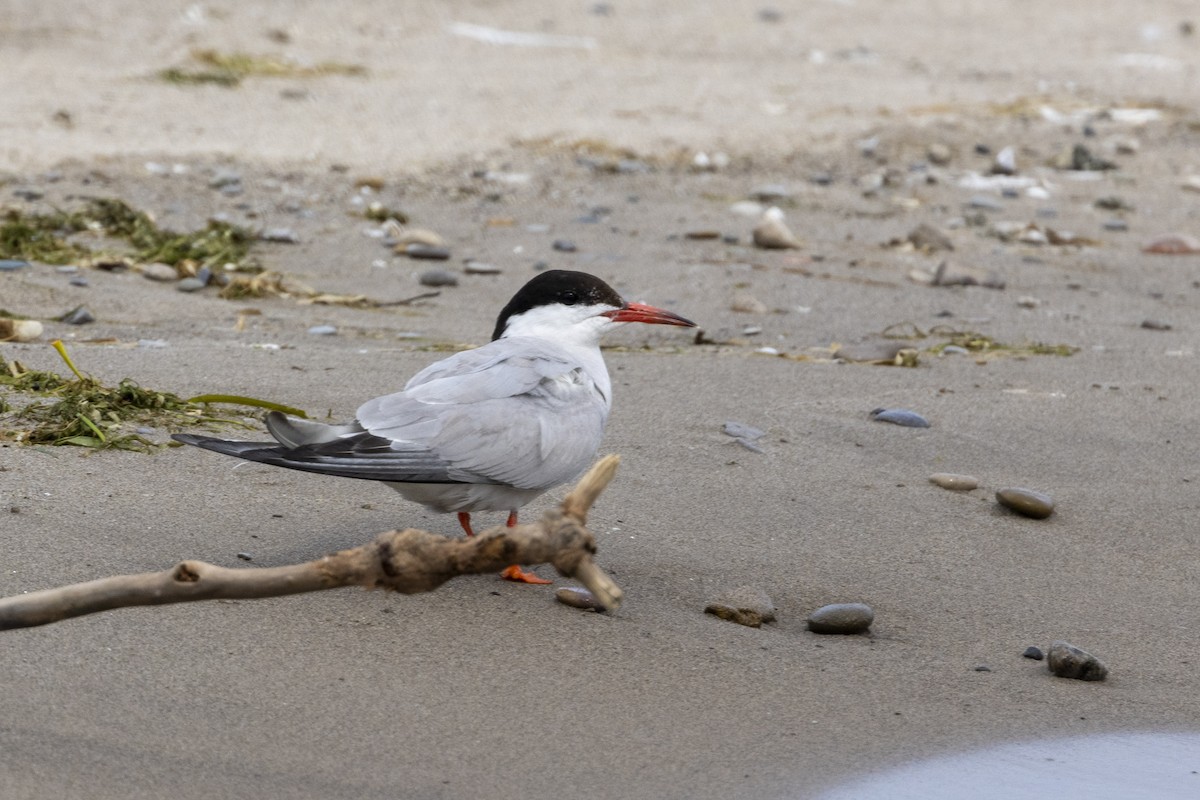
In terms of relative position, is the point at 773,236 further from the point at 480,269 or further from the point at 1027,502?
the point at 1027,502

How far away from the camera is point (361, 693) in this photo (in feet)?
8.87

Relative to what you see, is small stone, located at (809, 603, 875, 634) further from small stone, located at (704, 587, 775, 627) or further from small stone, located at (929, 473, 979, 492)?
small stone, located at (929, 473, 979, 492)

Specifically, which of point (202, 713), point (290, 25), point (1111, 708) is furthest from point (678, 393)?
point (290, 25)

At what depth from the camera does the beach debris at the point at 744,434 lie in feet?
13.9

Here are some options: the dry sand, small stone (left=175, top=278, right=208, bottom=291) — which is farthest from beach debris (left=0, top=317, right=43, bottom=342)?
small stone (left=175, top=278, right=208, bottom=291)

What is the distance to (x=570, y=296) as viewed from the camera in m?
3.76

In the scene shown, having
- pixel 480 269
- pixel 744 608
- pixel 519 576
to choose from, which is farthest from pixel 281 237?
pixel 744 608

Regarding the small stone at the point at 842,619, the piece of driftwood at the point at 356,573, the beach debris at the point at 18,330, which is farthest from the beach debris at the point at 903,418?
the beach debris at the point at 18,330

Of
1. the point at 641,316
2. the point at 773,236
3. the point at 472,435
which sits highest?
the point at 641,316

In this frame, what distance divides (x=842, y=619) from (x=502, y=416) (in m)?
0.85

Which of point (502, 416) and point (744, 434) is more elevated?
point (502, 416)

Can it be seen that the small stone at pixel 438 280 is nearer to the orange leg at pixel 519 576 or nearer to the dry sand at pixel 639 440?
the dry sand at pixel 639 440

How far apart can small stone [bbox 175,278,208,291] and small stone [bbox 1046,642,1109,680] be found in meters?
3.82

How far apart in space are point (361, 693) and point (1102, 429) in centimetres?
273
